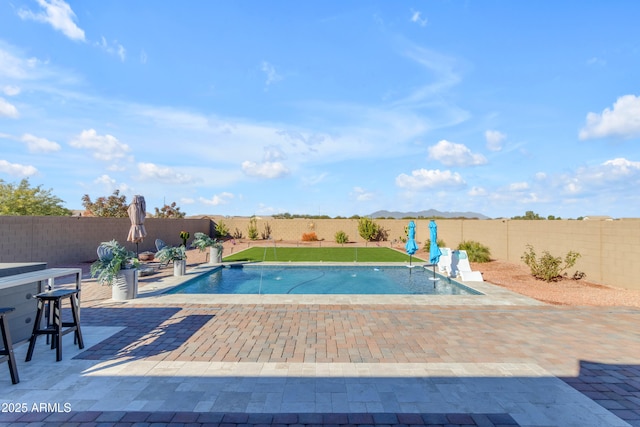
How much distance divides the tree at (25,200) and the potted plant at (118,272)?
17.2 meters

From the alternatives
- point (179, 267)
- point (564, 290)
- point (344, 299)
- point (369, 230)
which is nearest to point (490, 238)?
point (564, 290)

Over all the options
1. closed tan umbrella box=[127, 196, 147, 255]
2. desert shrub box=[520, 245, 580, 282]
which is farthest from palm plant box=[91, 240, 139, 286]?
desert shrub box=[520, 245, 580, 282]

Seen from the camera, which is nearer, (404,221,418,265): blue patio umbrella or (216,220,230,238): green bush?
(404,221,418,265): blue patio umbrella

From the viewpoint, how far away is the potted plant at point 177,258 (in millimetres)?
11258

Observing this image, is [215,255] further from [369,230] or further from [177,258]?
[369,230]

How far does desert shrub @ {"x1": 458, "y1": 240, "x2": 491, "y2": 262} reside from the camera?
51.1ft

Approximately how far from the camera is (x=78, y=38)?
9.07 metres

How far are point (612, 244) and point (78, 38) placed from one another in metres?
16.9

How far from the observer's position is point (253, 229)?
28.3 metres

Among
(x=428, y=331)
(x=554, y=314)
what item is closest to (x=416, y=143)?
(x=554, y=314)

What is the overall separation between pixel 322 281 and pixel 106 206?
75.3ft

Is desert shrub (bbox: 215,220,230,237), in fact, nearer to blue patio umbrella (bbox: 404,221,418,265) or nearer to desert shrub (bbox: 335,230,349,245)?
desert shrub (bbox: 335,230,349,245)

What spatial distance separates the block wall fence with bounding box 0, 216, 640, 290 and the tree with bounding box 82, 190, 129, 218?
23.5 feet

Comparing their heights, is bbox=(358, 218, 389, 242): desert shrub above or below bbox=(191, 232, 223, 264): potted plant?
above
